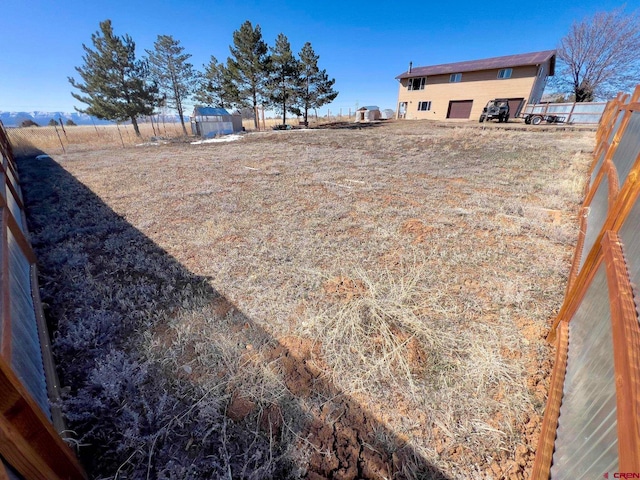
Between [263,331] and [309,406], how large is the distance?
2.81 feet

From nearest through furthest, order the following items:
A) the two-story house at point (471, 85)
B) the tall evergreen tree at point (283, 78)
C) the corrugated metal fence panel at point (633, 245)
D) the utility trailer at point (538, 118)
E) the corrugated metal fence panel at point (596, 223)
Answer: the corrugated metal fence panel at point (633, 245) → the corrugated metal fence panel at point (596, 223) → the utility trailer at point (538, 118) → the two-story house at point (471, 85) → the tall evergreen tree at point (283, 78)

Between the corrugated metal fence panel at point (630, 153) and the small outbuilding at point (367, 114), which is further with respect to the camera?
the small outbuilding at point (367, 114)

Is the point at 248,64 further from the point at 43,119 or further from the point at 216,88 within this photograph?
the point at 43,119

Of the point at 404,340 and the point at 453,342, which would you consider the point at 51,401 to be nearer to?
the point at 404,340

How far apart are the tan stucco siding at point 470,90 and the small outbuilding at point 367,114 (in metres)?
4.68

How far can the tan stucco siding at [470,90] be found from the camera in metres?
21.8

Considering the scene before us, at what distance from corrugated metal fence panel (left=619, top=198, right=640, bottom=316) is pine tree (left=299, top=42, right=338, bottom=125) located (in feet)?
96.7

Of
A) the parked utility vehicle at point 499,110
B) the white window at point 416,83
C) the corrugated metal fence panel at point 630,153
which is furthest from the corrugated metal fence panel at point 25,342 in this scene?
the white window at point 416,83

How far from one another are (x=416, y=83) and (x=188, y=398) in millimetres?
33031

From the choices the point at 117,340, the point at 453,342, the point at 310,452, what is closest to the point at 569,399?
the point at 453,342

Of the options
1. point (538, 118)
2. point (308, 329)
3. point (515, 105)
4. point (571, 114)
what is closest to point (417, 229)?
point (308, 329)

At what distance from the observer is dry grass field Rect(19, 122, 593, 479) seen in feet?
5.33

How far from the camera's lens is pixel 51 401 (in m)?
1.67

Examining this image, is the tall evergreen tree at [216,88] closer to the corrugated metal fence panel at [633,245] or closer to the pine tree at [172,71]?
the pine tree at [172,71]
